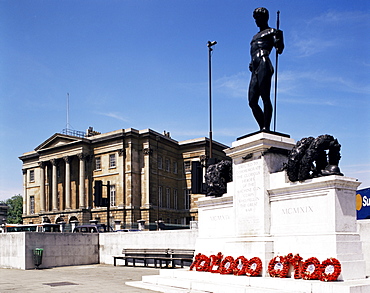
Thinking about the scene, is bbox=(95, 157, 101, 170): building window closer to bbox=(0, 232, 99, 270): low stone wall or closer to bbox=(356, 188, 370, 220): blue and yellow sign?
bbox=(0, 232, 99, 270): low stone wall

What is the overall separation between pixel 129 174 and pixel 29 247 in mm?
41419

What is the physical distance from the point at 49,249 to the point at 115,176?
4234cm

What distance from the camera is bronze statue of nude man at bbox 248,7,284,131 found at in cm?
1299

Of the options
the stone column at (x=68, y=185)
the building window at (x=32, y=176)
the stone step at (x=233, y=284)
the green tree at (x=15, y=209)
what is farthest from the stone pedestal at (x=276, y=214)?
the green tree at (x=15, y=209)

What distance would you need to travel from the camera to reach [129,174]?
64.2m

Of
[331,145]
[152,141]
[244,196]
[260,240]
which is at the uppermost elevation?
[152,141]

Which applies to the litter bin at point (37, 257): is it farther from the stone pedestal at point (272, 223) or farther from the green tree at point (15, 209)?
the green tree at point (15, 209)

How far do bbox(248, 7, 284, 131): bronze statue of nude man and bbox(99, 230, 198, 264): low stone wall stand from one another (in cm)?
882

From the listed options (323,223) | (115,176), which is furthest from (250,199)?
→ (115,176)

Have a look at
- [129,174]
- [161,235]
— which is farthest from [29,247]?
[129,174]

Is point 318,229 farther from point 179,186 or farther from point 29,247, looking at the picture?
point 179,186

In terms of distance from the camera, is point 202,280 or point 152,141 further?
point 152,141

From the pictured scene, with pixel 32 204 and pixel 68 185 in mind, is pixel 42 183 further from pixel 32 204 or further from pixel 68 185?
pixel 68 185

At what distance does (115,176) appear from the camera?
216 feet
